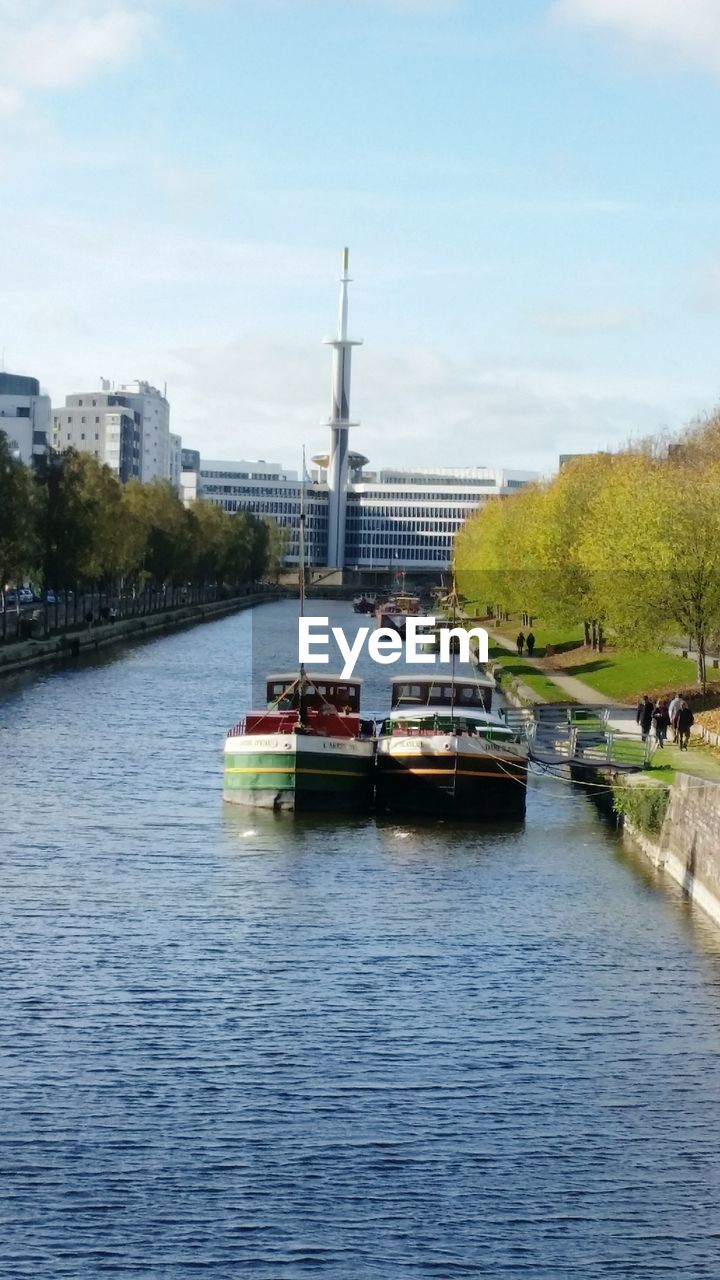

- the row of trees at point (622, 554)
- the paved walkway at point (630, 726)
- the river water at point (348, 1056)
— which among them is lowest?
the river water at point (348, 1056)

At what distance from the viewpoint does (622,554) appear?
250 feet

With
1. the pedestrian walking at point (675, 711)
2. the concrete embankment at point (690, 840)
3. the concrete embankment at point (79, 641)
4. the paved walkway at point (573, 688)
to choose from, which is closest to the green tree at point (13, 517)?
the concrete embankment at point (79, 641)

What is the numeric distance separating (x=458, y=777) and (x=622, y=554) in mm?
25128

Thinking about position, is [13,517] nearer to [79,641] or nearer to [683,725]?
[79,641]

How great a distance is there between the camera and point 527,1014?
31.4 meters

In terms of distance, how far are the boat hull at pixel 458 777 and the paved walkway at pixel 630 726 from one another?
13.9 feet

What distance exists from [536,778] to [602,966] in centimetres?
2804

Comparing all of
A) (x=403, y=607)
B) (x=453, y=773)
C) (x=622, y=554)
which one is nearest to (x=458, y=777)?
(x=453, y=773)

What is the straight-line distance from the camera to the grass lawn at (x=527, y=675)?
270 ft

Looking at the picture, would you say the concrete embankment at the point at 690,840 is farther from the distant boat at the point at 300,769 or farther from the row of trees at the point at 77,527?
the row of trees at the point at 77,527

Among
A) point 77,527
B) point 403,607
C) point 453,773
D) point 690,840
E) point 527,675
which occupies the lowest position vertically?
point 690,840

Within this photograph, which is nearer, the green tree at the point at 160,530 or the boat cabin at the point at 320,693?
the boat cabin at the point at 320,693

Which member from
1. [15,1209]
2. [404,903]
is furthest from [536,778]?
[15,1209]

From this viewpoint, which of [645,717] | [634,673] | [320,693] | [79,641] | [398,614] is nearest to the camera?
[320,693]
